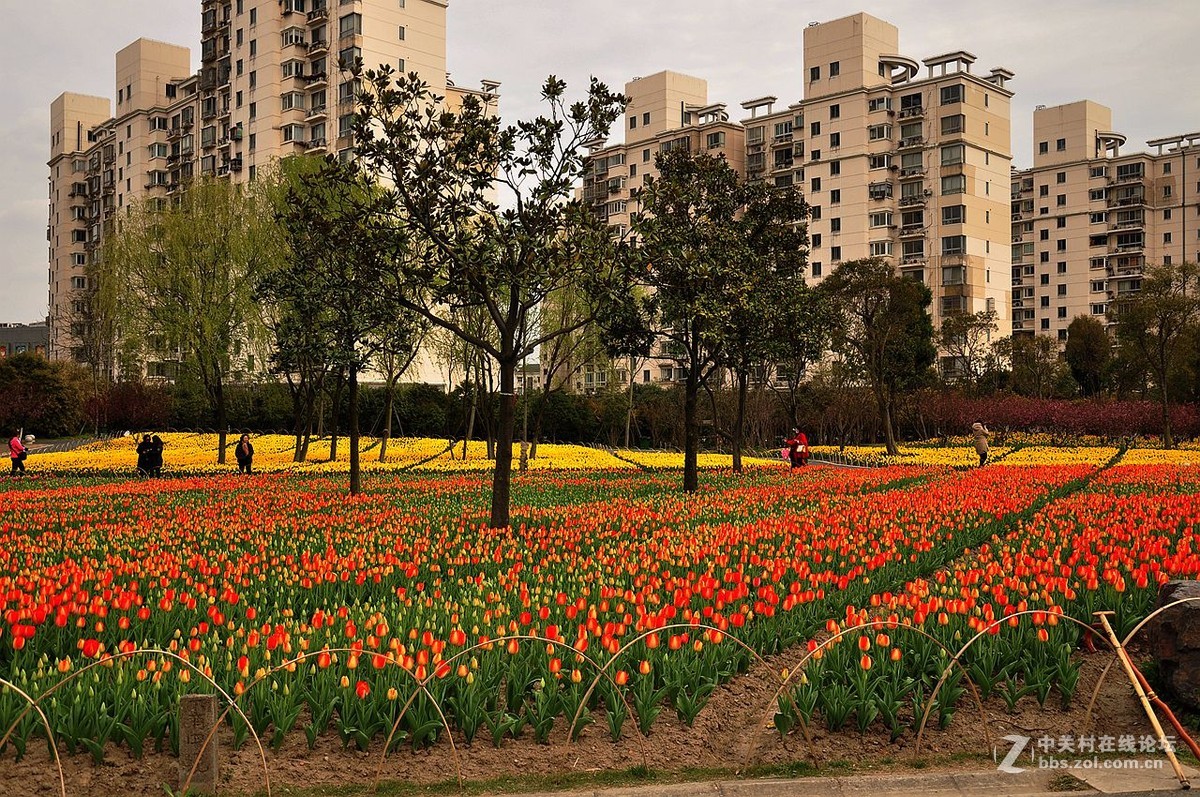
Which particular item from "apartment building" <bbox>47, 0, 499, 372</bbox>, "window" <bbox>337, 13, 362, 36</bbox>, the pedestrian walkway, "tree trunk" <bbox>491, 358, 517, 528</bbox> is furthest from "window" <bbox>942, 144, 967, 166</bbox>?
the pedestrian walkway

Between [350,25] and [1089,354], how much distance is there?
5458 cm

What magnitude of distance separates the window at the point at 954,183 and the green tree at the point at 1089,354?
13439 mm

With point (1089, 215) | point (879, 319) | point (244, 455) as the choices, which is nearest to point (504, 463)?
point (244, 455)

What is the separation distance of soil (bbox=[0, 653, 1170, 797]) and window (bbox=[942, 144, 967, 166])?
76.5 metres

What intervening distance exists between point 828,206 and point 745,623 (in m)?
78.7

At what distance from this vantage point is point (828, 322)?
32.5 meters

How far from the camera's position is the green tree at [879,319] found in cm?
4503

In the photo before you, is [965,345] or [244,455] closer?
[244,455]

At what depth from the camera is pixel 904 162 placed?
80.9 metres

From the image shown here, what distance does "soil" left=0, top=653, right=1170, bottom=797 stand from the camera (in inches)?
242

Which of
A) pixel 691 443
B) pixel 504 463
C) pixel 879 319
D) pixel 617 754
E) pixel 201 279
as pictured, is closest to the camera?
pixel 617 754

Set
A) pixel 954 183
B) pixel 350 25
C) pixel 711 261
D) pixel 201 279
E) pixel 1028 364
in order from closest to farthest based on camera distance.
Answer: pixel 711 261 → pixel 201 279 → pixel 1028 364 → pixel 350 25 → pixel 954 183

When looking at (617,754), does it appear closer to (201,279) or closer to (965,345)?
(201,279)

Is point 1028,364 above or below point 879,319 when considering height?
below
